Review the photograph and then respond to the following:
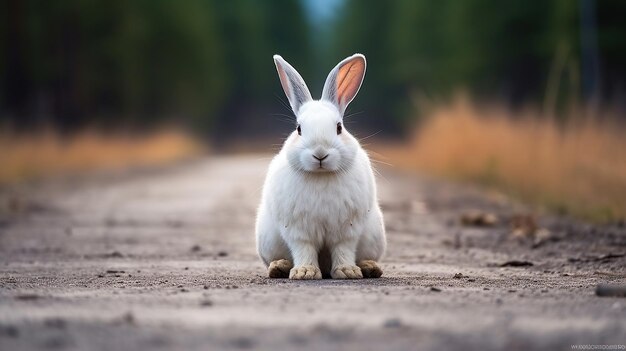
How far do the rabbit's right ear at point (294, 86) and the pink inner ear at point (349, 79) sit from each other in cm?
27

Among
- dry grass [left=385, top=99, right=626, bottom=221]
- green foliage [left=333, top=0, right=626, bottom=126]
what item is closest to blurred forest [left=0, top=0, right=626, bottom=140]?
green foliage [left=333, top=0, right=626, bottom=126]

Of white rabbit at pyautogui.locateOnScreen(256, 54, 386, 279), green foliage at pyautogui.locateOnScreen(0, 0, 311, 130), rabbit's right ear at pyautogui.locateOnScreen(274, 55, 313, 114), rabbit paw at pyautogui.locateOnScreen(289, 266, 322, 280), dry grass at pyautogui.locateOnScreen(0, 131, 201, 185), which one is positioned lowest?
rabbit paw at pyautogui.locateOnScreen(289, 266, 322, 280)

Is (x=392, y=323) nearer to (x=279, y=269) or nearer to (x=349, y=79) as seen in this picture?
(x=279, y=269)

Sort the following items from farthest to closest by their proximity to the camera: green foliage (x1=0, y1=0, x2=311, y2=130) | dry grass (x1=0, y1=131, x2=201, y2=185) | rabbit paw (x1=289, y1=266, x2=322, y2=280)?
1. green foliage (x1=0, y1=0, x2=311, y2=130)
2. dry grass (x1=0, y1=131, x2=201, y2=185)
3. rabbit paw (x1=289, y1=266, x2=322, y2=280)

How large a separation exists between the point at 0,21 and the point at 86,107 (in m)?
7.44

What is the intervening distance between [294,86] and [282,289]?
1.85 metres

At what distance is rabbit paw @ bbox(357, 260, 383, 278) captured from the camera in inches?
271

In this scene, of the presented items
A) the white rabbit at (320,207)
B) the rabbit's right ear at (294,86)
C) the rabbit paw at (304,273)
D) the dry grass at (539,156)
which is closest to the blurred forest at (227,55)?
the dry grass at (539,156)

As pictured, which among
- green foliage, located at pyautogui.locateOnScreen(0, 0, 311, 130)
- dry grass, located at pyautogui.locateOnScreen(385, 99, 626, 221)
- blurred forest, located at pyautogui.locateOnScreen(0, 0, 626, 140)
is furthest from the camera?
green foliage, located at pyautogui.locateOnScreen(0, 0, 311, 130)

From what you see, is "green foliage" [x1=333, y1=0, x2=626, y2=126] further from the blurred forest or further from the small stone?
the small stone

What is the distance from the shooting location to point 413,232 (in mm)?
11461

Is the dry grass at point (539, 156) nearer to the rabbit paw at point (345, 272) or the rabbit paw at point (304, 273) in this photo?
the rabbit paw at point (345, 272)

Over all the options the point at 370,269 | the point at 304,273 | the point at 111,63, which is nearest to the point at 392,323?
the point at 304,273

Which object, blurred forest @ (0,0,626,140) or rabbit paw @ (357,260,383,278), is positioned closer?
rabbit paw @ (357,260,383,278)
